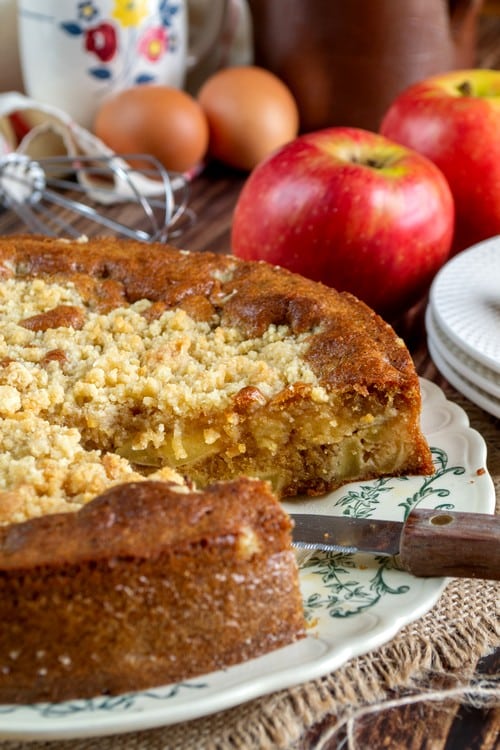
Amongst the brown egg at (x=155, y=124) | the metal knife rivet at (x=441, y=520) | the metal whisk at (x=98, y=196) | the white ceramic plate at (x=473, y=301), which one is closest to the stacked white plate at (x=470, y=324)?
the white ceramic plate at (x=473, y=301)

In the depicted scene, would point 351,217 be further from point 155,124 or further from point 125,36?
point 125,36

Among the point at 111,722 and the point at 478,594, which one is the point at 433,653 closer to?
the point at 478,594

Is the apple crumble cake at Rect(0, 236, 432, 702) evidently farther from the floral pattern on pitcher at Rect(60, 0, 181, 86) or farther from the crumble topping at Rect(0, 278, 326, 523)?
the floral pattern on pitcher at Rect(60, 0, 181, 86)

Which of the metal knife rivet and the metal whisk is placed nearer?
the metal knife rivet

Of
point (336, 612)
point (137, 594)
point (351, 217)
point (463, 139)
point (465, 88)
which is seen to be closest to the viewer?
point (137, 594)

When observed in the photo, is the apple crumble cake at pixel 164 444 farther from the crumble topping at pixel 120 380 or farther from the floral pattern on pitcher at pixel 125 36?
the floral pattern on pitcher at pixel 125 36

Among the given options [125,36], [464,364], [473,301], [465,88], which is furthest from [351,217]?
[125,36]

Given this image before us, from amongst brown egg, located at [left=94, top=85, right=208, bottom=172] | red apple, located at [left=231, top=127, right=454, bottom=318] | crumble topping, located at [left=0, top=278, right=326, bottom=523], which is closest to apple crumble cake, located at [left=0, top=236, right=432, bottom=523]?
crumble topping, located at [left=0, top=278, right=326, bottom=523]
